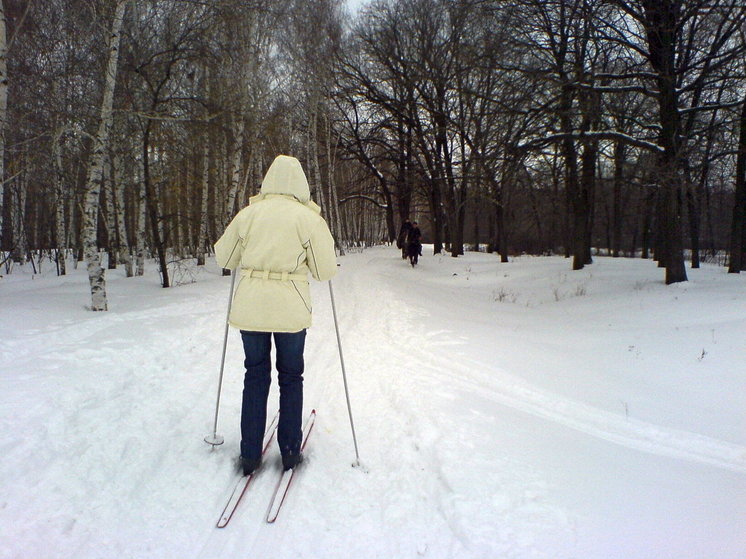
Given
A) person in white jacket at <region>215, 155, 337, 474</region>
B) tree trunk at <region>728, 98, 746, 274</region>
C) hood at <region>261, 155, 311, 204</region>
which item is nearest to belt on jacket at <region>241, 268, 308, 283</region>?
person in white jacket at <region>215, 155, 337, 474</region>

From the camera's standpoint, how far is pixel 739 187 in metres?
13.0

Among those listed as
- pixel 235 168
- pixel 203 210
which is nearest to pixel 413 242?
pixel 235 168

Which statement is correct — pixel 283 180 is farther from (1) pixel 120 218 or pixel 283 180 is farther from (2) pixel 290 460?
(1) pixel 120 218

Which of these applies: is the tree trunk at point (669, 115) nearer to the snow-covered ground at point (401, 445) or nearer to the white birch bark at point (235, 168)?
the snow-covered ground at point (401, 445)

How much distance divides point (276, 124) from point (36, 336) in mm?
12284

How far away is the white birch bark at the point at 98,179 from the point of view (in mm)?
7492

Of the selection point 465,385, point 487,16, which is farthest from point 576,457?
point 487,16

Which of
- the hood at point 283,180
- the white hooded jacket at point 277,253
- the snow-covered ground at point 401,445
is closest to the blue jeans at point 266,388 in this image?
the white hooded jacket at point 277,253

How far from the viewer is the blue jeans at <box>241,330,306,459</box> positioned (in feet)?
9.64

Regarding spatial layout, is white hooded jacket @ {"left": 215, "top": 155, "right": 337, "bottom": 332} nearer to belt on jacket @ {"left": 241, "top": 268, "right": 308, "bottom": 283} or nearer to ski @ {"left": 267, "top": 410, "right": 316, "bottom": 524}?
belt on jacket @ {"left": 241, "top": 268, "right": 308, "bottom": 283}

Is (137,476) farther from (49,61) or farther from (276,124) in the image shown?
(276,124)

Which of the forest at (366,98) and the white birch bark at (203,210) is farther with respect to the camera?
the white birch bark at (203,210)

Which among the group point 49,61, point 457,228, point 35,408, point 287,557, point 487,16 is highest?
point 487,16

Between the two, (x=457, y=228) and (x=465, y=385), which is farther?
(x=457, y=228)
